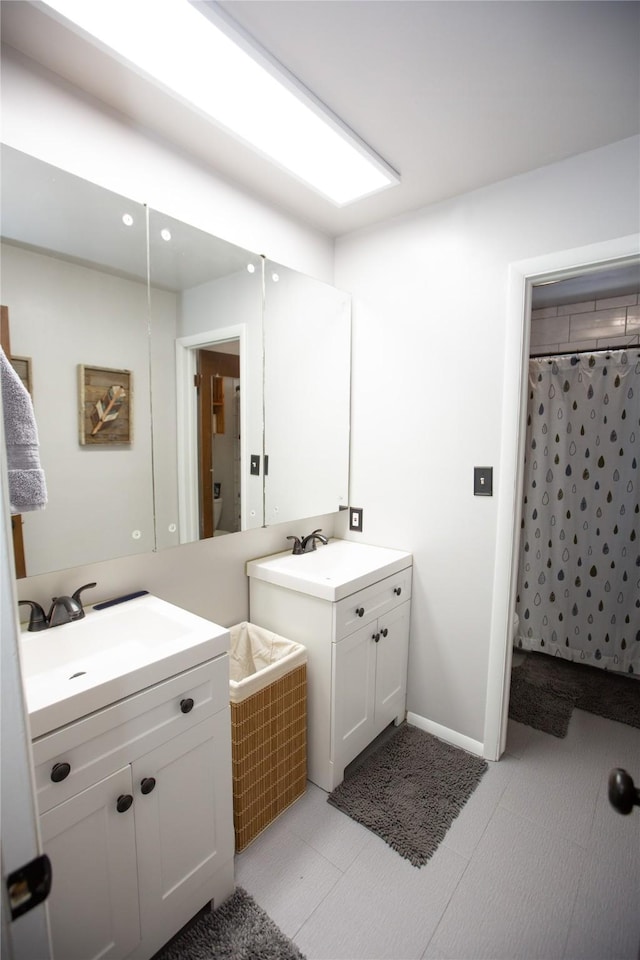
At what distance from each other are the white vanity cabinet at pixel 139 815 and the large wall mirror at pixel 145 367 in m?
0.51

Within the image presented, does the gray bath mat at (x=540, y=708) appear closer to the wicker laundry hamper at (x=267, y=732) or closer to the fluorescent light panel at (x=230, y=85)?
the wicker laundry hamper at (x=267, y=732)

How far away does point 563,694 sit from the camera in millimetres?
2477

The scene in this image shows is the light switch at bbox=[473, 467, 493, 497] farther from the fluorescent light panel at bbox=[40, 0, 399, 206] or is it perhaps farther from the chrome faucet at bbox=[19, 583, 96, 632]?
the chrome faucet at bbox=[19, 583, 96, 632]

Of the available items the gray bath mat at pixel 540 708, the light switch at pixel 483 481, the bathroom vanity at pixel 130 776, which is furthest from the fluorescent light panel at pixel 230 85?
the gray bath mat at pixel 540 708

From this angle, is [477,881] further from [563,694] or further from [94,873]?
[563,694]

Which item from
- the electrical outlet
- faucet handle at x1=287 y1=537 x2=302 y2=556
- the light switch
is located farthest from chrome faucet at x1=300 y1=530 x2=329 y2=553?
the light switch

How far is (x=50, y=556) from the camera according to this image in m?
1.28

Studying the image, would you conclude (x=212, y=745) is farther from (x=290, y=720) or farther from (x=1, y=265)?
(x=1, y=265)

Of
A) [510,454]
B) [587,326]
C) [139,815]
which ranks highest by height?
[587,326]

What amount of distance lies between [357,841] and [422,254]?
2.44 m

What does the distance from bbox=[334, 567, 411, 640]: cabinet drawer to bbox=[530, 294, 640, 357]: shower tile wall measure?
6.36 feet

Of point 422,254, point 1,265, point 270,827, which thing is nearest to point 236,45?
point 1,265

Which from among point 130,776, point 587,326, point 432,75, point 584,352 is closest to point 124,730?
point 130,776

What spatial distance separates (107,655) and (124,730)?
245 millimetres
